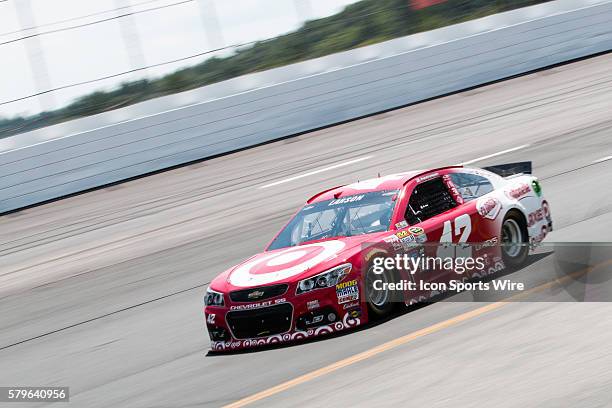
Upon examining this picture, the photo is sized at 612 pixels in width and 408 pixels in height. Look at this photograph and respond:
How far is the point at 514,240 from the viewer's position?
404 inches

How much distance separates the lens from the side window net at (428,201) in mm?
9586

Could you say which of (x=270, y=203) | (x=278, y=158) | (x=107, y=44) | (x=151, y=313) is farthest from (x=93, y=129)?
(x=151, y=313)

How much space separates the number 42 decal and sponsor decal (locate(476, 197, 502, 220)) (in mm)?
218

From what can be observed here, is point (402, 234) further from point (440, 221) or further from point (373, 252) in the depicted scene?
point (440, 221)

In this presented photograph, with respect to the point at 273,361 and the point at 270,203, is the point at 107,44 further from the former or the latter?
the point at 273,361

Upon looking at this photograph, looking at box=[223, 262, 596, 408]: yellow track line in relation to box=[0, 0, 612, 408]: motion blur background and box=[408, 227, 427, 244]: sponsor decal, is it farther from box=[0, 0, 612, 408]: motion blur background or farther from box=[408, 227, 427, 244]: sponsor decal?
box=[408, 227, 427, 244]: sponsor decal

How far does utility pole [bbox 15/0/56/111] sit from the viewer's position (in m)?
21.5

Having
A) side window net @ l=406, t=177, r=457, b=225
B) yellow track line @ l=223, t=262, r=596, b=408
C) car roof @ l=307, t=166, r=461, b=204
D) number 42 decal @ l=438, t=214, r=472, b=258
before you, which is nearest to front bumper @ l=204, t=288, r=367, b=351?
yellow track line @ l=223, t=262, r=596, b=408

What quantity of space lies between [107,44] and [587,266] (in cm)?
1534

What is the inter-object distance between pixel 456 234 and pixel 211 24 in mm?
14811

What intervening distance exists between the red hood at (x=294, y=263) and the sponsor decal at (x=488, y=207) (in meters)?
1.30

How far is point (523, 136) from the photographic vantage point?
19078 millimetres

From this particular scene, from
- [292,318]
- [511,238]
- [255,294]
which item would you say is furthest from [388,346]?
[511,238]

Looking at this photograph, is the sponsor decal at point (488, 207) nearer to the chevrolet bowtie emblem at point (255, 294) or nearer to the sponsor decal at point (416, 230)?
the sponsor decal at point (416, 230)
